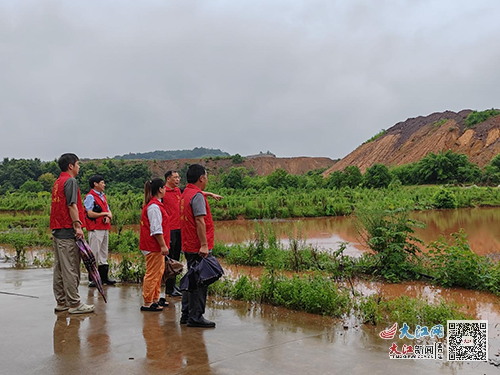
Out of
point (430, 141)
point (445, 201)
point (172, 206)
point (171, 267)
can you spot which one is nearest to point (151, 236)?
point (171, 267)

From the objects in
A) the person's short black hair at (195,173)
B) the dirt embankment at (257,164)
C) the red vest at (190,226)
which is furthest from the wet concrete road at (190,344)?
the dirt embankment at (257,164)

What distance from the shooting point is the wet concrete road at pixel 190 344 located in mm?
3553

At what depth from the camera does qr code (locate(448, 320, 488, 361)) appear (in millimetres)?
3832

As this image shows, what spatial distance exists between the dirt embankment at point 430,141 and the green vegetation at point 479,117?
0.72 m

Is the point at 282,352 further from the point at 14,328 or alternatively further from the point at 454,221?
the point at 454,221

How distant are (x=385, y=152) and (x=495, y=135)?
13.2 metres

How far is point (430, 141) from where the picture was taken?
50.8 metres

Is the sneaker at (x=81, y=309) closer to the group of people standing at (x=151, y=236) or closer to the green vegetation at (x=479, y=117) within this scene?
the group of people standing at (x=151, y=236)

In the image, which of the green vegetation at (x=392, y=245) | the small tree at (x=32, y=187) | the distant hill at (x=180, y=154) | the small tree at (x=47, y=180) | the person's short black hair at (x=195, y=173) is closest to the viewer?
the person's short black hair at (x=195, y=173)

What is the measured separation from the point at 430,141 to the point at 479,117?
6561mm

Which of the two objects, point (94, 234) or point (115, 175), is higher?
point (115, 175)

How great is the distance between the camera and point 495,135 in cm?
4619

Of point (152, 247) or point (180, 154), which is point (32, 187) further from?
point (180, 154)

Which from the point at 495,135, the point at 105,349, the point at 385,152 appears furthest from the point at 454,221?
the point at 385,152
